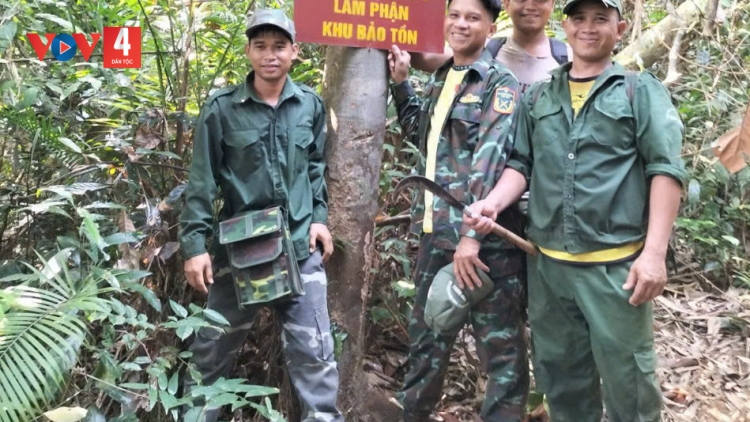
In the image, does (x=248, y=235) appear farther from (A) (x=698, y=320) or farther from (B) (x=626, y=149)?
(A) (x=698, y=320)

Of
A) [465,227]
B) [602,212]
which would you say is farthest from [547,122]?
[465,227]

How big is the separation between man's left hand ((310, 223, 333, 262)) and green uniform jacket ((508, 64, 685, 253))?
100 cm

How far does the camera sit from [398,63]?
10.6ft

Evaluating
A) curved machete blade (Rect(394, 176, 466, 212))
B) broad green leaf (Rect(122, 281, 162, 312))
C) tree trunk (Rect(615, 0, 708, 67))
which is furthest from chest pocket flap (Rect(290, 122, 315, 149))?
tree trunk (Rect(615, 0, 708, 67))

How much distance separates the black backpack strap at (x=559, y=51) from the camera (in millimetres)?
3178

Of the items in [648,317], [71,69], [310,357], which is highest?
[71,69]

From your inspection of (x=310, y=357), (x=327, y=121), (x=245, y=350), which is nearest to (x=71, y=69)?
(x=327, y=121)

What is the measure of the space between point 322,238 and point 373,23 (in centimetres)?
110

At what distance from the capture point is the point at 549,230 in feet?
8.80

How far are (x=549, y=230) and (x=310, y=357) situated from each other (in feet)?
3.90

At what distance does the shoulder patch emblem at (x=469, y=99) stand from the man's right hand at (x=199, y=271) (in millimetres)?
1367

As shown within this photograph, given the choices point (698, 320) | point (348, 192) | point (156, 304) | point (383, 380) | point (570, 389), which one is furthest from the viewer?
point (698, 320)

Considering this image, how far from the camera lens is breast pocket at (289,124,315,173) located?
9.70 feet

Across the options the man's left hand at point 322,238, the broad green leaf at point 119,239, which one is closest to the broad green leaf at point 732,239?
the man's left hand at point 322,238
